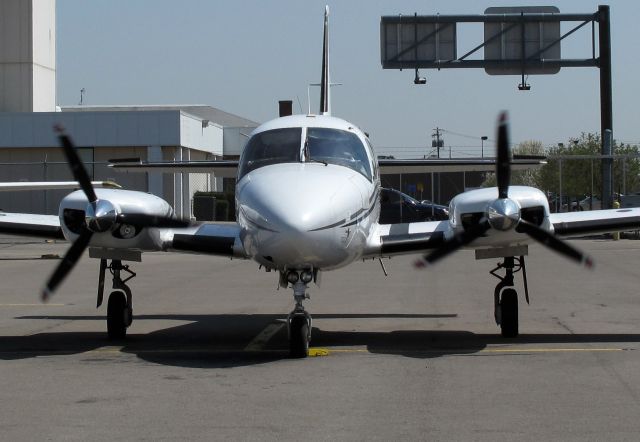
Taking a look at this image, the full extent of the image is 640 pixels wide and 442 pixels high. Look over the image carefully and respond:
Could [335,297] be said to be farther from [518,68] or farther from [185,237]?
[518,68]

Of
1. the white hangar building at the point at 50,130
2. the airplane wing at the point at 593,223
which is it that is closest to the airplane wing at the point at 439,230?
the airplane wing at the point at 593,223

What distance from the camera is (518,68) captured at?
3797 cm

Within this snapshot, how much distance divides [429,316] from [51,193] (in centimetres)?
3630

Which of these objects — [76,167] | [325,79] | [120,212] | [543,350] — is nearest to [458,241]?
[543,350]

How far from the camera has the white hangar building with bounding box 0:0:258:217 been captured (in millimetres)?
49344

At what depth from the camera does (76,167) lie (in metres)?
12.0

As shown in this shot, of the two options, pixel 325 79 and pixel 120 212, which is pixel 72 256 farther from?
pixel 325 79

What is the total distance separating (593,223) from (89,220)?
597cm

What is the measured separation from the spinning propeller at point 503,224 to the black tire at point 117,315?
156 inches

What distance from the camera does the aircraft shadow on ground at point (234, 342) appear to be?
1143 cm

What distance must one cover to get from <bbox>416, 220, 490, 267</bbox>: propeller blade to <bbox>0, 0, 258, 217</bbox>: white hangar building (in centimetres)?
3669

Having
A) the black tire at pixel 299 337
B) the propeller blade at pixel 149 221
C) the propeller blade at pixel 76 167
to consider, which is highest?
the propeller blade at pixel 76 167

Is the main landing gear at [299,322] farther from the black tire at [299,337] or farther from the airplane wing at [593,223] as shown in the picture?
the airplane wing at [593,223]

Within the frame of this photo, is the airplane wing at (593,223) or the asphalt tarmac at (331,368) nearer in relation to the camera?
the asphalt tarmac at (331,368)
